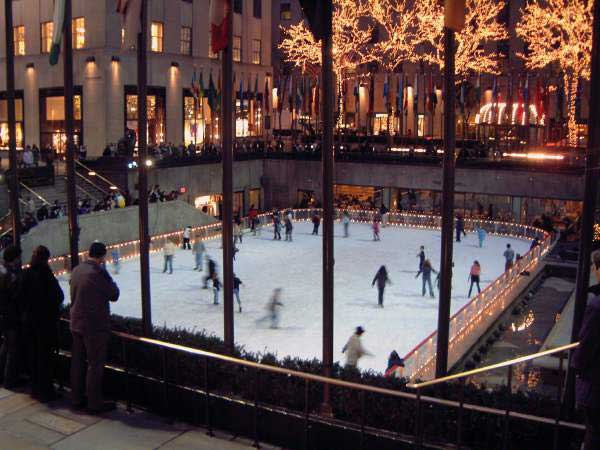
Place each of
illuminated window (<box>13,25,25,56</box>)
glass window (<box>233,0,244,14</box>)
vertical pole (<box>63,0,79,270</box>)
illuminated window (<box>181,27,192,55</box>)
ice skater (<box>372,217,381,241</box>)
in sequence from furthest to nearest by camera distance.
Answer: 1. glass window (<box>233,0,244,14</box>)
2. illuminated window (<box>181,27,192,55</box>)
3. illuminated window (<box>13,25,25,56</box>)
4. ice skater (<box>372,217,381,241</box>)
5. vertical pole (<box>63,0,79,270</box>)

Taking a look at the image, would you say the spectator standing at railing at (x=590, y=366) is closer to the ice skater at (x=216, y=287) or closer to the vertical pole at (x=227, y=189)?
the vertical pole at (x=227, y=189)

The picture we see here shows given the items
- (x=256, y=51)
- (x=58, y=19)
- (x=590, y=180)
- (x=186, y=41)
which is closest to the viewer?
(x=590, y=180)

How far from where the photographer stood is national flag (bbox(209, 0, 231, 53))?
9.48 metres

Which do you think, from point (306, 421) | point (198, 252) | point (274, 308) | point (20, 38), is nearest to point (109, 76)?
point (20, 38)

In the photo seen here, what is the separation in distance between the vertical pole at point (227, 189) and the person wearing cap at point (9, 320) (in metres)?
2.44

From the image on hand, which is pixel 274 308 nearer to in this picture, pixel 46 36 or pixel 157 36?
pixel 157 36

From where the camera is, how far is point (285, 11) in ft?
213

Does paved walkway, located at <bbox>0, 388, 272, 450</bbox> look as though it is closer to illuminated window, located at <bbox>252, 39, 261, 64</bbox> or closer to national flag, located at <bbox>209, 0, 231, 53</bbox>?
national flag, located at <bbox>209, 0, 231, 53</bbox>

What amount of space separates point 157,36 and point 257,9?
37.8ft

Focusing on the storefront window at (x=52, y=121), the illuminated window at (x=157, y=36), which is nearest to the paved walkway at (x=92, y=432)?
the storefront window at (x=52, y=121)

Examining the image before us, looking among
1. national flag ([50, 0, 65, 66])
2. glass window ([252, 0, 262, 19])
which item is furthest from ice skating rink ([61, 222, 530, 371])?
glass window ([252, 0, 262, 19])

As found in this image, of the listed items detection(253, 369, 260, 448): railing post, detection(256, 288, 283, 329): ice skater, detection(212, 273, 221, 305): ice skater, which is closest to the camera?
detection(253, 369, 260, 448): railing post

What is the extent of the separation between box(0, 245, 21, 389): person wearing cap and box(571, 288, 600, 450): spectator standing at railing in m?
5.85

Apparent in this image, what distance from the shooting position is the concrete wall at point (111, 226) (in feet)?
90.1
